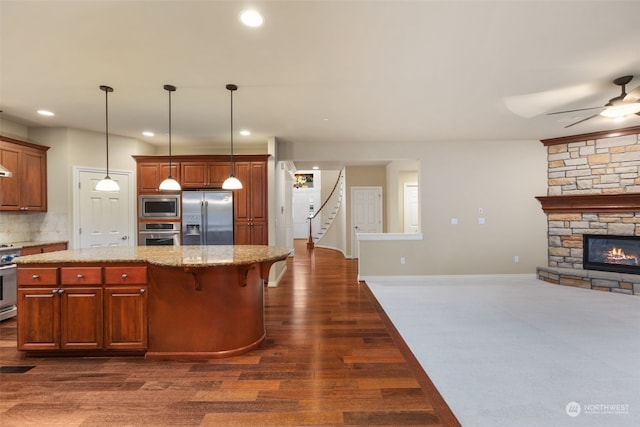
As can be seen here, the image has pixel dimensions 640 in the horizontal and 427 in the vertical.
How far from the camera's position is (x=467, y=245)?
556 centimetres

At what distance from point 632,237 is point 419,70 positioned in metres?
4.84

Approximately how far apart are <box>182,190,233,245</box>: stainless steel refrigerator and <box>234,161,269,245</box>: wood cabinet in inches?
5.4

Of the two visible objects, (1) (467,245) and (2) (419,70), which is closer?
(2) (419,70)

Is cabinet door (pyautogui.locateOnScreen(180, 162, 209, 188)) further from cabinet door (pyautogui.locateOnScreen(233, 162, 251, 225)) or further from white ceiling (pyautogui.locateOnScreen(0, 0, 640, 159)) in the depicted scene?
white ceiling (pyautogui.locateOnScreen(0, 0, 640, 159))

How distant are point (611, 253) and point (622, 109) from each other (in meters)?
3.12

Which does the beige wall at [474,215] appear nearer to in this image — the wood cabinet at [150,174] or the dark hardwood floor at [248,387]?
the dark hardwood floor at [248,387]

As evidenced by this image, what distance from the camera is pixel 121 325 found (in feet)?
8.61

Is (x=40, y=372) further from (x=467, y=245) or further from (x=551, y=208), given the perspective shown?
(x=551, y=208)

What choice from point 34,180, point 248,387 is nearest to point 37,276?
point 248,387

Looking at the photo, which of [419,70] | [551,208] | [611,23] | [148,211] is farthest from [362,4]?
[551,208]

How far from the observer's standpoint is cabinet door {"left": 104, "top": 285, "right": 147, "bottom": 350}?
2621mm

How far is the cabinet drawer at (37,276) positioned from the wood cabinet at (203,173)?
265 cm

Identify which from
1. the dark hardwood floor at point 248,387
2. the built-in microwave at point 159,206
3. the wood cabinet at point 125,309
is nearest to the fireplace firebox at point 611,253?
the dark hardwood floor at point 248,387

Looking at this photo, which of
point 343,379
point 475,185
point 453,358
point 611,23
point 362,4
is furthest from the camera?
point 475,185
